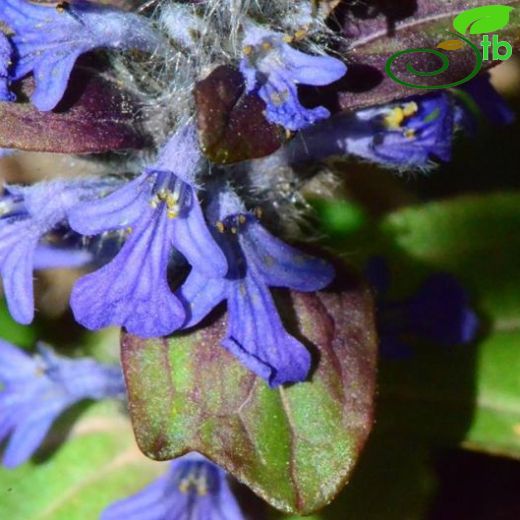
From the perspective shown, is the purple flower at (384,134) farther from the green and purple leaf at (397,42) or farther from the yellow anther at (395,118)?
the green and purple leaf at (397,42)

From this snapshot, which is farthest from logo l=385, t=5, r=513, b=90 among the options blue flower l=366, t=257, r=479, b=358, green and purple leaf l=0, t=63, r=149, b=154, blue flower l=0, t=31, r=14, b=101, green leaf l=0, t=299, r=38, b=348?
green leaf l=0, t=299, r=38, b=348

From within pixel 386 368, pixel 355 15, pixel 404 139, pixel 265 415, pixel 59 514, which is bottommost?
pixel 59 514

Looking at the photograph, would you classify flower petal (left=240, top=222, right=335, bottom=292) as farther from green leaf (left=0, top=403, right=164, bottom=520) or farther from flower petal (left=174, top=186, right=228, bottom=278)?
green leaf (left=0, top=403, right=164, bottom=520)

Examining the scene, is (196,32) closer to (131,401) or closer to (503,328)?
(131,401)

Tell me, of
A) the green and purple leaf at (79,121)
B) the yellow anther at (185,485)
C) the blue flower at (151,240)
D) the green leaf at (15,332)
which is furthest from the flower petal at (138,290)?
the green leaf at (15,332)

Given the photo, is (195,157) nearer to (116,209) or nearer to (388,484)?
(116,209)

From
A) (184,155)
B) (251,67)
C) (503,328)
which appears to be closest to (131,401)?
(184,155)
